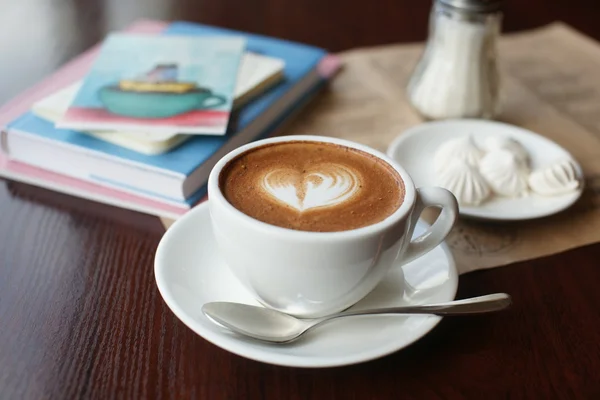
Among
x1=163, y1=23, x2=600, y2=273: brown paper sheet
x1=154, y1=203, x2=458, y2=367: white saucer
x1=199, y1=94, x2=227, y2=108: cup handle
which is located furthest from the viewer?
x1=199, y1=94, x2=227, y2=108: cup handle

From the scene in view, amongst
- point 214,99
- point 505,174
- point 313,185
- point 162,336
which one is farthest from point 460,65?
point 162,336

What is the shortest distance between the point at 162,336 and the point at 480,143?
20.5 inches

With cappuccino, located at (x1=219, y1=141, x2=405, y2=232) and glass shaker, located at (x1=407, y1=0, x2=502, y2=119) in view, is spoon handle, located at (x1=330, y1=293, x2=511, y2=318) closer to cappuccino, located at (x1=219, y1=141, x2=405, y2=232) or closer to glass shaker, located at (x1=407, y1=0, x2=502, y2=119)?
cappuccino, located at (x1=219, y1=141, x2=405, y2=232)

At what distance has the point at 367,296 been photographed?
63 cm

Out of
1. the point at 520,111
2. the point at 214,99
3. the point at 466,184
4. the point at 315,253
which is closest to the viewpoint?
the point at 315,253

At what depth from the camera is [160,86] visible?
0.91 meters

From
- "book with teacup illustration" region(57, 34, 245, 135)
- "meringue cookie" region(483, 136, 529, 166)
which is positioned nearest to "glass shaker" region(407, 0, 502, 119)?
"meringue cookie" region(483, 136, 529, 166)

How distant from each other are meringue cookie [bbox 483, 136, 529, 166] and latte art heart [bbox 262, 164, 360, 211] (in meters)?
0.31

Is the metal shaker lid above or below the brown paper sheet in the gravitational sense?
above

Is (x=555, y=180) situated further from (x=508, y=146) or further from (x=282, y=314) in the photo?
(x=282, y=314)

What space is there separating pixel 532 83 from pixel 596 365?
68 centimetres

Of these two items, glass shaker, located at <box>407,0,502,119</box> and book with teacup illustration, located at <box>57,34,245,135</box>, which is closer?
book with teacup illustration, located at <box>57,34,245,135</box>

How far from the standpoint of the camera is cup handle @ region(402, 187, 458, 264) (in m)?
0.60

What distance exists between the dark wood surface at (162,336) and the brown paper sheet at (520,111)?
4cm
